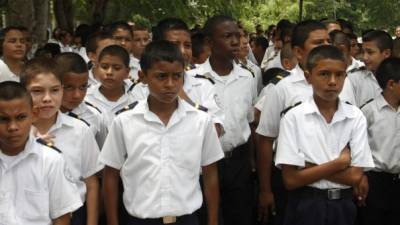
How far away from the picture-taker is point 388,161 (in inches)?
148

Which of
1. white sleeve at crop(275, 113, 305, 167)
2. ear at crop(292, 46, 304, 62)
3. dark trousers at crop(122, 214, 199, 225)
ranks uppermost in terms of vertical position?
ear at crop(292, 46, 304, 62)

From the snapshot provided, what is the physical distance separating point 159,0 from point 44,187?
27.6 feet

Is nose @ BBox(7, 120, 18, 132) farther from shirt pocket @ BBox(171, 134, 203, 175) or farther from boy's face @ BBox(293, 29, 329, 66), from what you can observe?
boy's face @ BBox(293, 29, 329, 66)

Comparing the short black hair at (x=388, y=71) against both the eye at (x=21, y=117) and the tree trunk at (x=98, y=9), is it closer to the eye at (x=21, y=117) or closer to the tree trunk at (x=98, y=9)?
the eye at (x=21, y=117)

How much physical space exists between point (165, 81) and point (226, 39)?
120cm

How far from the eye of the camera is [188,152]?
299 centimetres

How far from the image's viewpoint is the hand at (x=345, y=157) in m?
3.13

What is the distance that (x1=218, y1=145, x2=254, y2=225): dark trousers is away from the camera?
3998mm

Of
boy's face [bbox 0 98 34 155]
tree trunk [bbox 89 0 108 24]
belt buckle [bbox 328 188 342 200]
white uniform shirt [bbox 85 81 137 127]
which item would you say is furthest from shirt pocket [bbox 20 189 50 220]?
tree trunk [bbox 89 0 108 24]

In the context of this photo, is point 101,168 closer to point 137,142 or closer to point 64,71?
point 137,142

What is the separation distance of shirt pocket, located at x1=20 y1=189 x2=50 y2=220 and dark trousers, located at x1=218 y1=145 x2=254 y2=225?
1.57 m

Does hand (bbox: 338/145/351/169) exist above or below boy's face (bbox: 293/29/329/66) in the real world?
below

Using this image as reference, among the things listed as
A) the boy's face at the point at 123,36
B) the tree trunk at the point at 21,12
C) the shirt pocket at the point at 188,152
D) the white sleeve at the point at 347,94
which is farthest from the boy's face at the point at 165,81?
the tree trunk at the point at 21,12

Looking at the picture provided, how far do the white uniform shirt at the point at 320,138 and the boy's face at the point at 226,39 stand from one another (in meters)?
0.99
